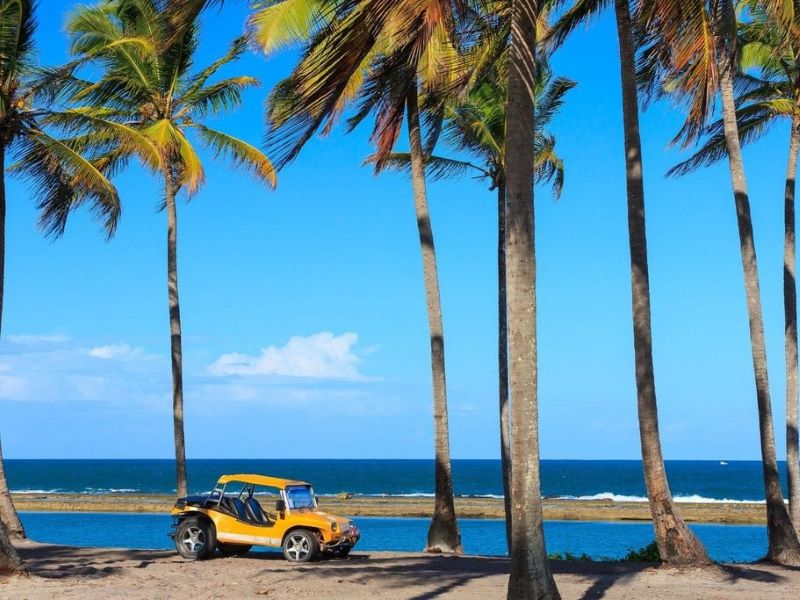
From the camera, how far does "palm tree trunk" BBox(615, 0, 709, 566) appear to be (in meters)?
14.9

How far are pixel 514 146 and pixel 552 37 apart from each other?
7600 millimetres

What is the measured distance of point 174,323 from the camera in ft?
84.9

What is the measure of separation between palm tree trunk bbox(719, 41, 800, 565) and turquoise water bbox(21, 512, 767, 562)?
1296 centimetres

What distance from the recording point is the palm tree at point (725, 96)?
1360cm

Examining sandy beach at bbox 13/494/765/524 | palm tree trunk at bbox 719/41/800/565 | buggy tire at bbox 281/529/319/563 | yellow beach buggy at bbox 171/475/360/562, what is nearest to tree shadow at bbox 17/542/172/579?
yellow beach buggy at bbox 171/475/360/562

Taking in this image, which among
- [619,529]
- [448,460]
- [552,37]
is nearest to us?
[552,37]

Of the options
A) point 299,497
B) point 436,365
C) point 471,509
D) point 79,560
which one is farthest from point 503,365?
point 471,509

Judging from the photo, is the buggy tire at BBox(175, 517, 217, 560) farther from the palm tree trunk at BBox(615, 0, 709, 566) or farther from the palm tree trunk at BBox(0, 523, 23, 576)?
the palm tree trunk at BBox(615, 0, 709, 566)

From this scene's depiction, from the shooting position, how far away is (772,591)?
1397 centimetres

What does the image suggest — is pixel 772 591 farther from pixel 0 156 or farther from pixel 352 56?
pixel 0 156

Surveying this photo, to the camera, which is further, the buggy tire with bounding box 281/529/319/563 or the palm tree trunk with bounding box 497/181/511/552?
the palm tree trunk with bounding box 497/181/511/552

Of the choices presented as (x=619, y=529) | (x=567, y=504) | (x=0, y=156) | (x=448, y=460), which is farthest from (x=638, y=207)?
(x=567, y=504)

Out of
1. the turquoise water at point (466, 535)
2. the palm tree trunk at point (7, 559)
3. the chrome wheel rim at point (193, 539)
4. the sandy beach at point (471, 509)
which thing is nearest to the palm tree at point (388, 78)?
the chrome wheel rim at point (193, 539)

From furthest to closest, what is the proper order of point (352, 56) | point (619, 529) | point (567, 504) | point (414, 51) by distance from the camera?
1. point (567, 504)
2. point (619, 529)
3. point (414, 51)
4. point (352, 56)
